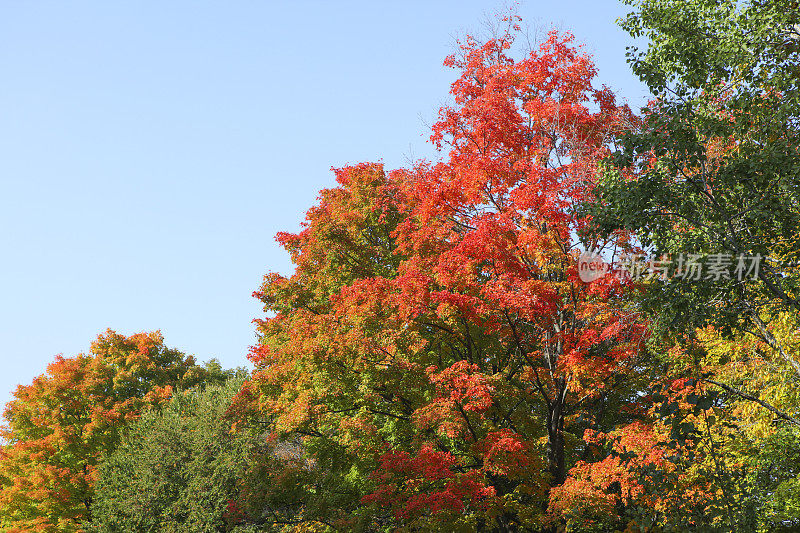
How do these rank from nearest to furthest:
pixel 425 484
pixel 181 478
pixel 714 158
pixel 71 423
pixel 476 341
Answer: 1. pixel 714 158
2. pixel 425 484
3. pixel 476 341
4. pixel 181 478
5. pixel 71 423

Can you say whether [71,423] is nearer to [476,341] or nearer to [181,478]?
[181,478]

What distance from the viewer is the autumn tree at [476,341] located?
16391 mm

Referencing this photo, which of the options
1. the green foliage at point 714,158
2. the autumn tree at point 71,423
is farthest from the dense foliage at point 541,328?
the autumn tree at point 71,423

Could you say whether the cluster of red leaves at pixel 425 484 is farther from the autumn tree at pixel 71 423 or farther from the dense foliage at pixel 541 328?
the autumn tree at pixel 71 423

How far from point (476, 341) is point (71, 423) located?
83.5 ft

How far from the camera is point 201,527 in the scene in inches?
776

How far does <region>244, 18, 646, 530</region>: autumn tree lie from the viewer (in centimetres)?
1639

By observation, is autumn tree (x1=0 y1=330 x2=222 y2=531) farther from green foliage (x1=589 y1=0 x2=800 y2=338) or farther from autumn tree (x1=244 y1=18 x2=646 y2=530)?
green foliage (x1=589 y1=0 x2=800 y2=338)

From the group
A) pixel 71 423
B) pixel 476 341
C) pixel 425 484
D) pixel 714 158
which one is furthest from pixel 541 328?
pixel 71 423

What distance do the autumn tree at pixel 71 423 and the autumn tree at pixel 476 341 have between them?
1787 centimetres

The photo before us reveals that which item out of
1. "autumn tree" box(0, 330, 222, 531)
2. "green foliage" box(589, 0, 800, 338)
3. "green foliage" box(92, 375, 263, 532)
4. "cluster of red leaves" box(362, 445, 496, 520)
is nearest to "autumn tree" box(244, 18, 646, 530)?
"cluster of red leaves" box(362, 445, 496, 520)

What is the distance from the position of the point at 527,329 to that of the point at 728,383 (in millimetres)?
4974

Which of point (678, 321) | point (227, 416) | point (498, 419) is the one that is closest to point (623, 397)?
point (498, 419)

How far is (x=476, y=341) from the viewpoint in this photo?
64.6ft
